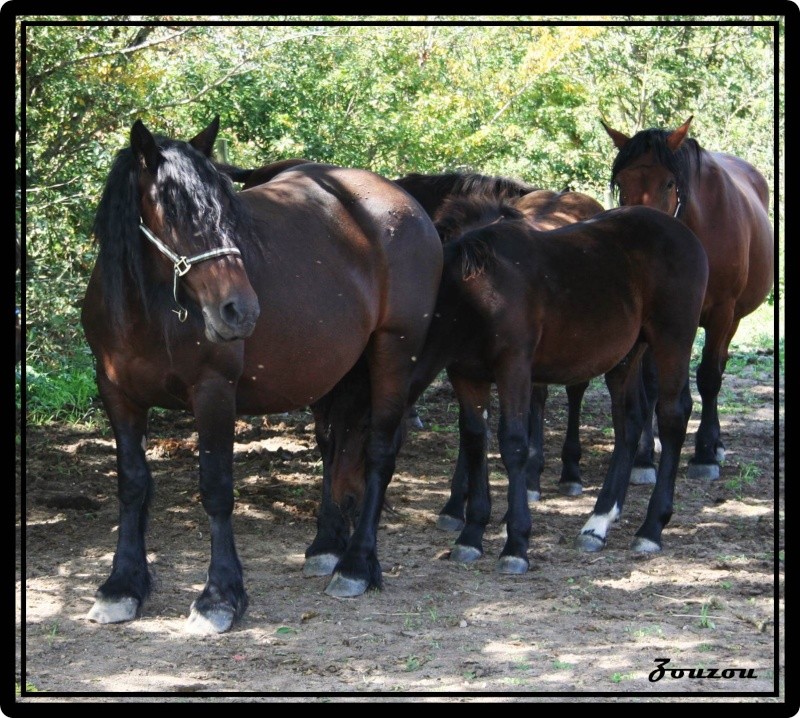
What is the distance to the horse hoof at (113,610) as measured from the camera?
4730 millimetres

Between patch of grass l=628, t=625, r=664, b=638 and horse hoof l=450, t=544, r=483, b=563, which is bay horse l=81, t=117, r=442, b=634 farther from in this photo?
patch of grass l=628, t=625, r=664, b=638

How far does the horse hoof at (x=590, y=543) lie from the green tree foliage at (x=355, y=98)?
114 inches

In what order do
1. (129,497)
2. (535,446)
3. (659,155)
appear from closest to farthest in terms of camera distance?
1. (129,497)
2. (535,446)
3. (659,155)

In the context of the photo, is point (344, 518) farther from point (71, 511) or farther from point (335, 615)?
point (71, 511)

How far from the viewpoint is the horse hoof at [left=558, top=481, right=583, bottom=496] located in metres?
7.19

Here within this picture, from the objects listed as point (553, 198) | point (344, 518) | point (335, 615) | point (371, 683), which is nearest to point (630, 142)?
point (553, 198)

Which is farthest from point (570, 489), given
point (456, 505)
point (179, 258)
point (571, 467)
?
point (179, 258)

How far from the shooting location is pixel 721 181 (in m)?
7.98

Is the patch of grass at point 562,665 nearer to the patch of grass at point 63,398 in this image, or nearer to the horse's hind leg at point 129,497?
the horse's hind leg at point 129,497

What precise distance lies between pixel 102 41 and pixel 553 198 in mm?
3249

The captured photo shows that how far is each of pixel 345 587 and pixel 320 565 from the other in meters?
0.37

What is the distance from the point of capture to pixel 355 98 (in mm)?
9609

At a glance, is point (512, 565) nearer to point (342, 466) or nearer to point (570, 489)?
point (342, 466)
